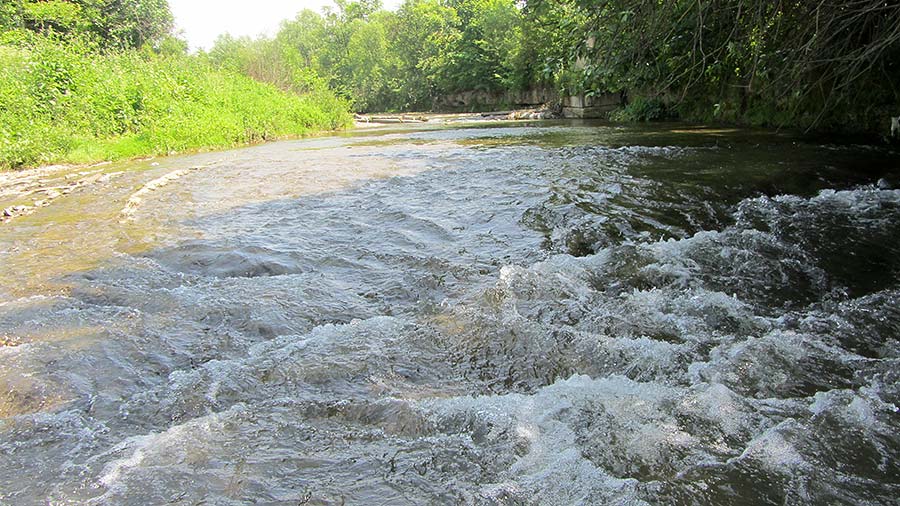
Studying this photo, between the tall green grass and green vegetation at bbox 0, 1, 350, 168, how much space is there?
0.08 ft

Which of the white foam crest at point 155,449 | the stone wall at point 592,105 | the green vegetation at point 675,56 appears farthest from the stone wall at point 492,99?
the white foam crest at point 155,449

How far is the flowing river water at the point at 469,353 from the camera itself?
7.64ft

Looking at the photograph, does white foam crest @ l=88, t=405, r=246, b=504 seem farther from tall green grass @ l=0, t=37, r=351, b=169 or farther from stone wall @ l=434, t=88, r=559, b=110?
stone wall @ l=434, t=88, r=559, b=110

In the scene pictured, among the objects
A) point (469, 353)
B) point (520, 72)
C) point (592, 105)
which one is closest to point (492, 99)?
point (520, 72)

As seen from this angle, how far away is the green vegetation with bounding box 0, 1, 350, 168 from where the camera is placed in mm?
13359

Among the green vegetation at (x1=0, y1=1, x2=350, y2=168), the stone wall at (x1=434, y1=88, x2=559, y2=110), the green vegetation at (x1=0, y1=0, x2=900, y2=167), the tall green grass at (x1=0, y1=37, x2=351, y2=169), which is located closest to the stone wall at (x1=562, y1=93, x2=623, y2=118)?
the green vegetation at (x1=0, y1=0, x2=900, y2=167)

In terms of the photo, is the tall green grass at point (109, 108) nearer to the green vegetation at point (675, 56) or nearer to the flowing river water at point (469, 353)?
the flowing river water at point (469, 353)

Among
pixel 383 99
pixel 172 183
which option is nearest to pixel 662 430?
pixel 172 183

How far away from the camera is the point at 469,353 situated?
348cm

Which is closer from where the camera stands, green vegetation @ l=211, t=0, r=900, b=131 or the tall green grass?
green vegetation @ l=211, t=0, r=900, b=131

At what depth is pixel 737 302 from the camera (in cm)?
393

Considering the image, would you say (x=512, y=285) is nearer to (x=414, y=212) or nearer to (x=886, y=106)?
(x=414, y=212)

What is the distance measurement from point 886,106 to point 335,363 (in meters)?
12.7

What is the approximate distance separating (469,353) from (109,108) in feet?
56.1
